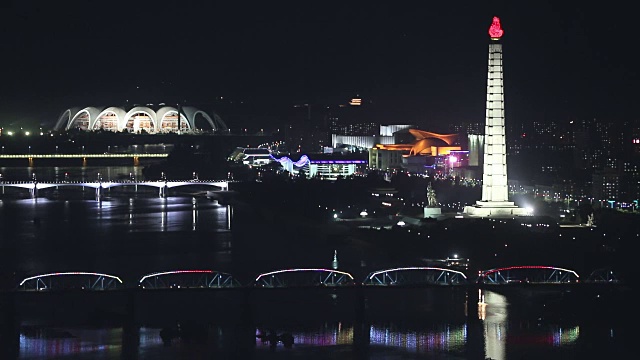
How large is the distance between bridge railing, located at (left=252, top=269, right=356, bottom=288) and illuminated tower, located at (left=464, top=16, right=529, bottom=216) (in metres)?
4.87

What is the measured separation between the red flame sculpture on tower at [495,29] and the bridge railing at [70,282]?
26.8 ft

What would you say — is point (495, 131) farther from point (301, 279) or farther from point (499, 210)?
point (301, 279)

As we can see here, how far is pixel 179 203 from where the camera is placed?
36.9m

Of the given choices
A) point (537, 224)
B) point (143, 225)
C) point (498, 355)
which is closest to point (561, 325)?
point (498, 355)

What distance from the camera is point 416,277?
1794 centimetres

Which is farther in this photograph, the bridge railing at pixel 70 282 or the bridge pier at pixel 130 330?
the bridge railing at pixel 70 282

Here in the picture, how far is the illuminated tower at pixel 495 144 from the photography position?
22086 mm

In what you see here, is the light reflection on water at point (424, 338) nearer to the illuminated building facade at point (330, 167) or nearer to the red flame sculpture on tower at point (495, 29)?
the red flame sculpture on tower at point (495, 29)

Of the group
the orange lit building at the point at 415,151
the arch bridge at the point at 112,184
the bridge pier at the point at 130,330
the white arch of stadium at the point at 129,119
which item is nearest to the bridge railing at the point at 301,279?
the bridge pier at the point at 130,330

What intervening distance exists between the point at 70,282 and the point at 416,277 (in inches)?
193

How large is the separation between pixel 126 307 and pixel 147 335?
108cm

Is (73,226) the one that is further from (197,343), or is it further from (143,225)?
(197,343)

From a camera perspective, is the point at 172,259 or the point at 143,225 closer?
the point at 172,259

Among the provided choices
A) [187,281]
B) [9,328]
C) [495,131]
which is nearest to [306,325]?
[187,281]
